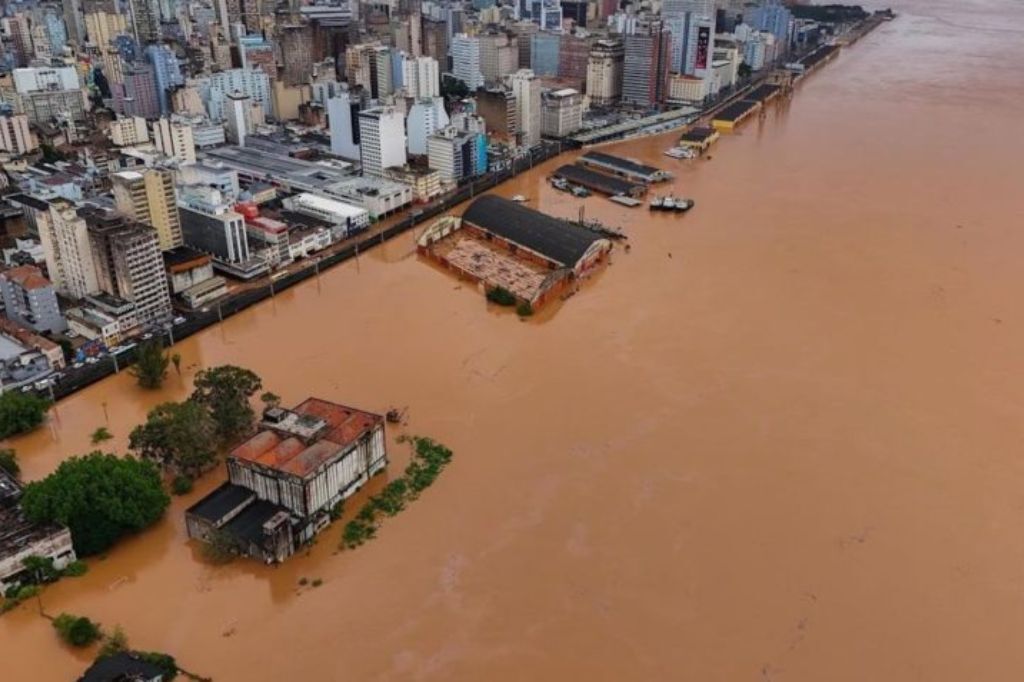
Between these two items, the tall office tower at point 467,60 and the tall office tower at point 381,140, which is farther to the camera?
the tall office tower at point 467,60

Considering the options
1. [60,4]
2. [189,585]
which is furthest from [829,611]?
[60,4]

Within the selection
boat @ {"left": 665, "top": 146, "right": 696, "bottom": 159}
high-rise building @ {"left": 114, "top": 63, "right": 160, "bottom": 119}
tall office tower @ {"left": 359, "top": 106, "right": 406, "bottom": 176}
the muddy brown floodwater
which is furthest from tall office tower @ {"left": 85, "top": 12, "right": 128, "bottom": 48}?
the muddy brown floodwater

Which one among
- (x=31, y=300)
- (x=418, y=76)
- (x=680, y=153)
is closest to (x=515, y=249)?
(x=31, y=300)

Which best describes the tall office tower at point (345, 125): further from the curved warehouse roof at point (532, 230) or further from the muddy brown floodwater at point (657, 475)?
the muddy brown floodwater at point (657, 475)

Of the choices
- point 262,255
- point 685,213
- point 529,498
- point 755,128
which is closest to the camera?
point 529,498

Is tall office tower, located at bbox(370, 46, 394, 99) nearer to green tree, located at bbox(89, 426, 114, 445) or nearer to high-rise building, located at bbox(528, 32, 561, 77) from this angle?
high-rise building, located at bbox(528, 32, 561, 77)

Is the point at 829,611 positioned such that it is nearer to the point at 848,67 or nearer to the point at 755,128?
the point at 755,128

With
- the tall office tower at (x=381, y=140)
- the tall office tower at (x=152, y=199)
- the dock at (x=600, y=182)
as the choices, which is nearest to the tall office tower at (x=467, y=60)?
the dock at (x=600, y=182)
